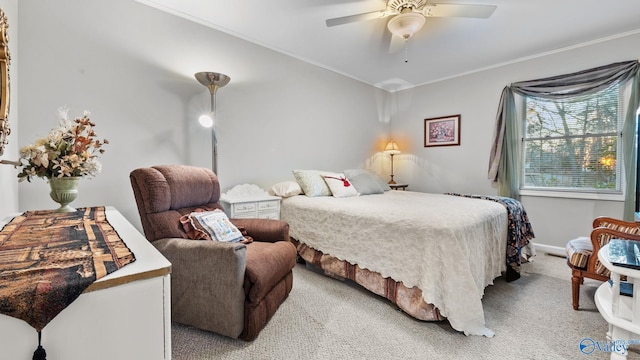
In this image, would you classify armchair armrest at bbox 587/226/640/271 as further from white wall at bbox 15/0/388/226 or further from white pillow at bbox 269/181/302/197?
white wall at bbox 15/0/388/226

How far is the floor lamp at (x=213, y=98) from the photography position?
2.43m

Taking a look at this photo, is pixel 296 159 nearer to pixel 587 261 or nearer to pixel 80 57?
pixel 80 57

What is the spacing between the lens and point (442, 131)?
440 centimetres

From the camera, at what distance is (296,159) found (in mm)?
3662

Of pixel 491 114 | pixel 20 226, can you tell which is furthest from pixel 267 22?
pixel 491 114

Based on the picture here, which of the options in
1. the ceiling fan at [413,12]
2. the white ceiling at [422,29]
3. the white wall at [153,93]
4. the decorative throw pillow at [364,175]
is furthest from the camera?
the decorative throw pillow at [364,175]

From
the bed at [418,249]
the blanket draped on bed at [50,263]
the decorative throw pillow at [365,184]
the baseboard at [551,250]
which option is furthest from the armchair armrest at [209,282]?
the baseboard at [551,250]

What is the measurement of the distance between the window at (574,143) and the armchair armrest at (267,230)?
11.2ft

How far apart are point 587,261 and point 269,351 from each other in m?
2.32

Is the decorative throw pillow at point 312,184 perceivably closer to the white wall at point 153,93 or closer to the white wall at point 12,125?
the white wall at point 153,93

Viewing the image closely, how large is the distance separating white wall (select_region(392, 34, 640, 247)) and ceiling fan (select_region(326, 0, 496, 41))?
2.02m

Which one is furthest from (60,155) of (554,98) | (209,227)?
(554,98)

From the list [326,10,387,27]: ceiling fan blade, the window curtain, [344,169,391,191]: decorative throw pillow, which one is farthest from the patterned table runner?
the window curtain

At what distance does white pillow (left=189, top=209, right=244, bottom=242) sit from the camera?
1905mm
